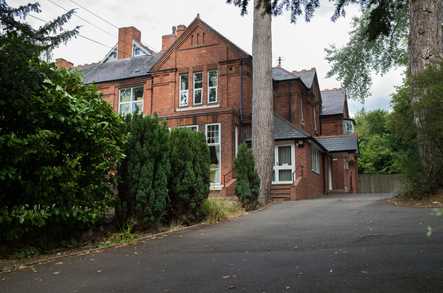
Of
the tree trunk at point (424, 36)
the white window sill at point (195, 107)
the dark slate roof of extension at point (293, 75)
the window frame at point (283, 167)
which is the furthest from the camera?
the dark slate roof of extension at point (293, 75)

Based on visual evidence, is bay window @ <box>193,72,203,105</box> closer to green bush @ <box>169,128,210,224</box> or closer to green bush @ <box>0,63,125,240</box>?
green bush @ <box>169,128,210,224</box>

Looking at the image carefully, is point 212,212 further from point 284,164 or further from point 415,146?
point 284,164

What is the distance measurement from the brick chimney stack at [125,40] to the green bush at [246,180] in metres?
19.1

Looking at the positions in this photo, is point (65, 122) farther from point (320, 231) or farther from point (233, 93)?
point (233, 93)

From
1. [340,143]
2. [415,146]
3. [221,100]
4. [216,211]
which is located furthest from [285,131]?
[216,211]

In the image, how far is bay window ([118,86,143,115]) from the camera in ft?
88.0

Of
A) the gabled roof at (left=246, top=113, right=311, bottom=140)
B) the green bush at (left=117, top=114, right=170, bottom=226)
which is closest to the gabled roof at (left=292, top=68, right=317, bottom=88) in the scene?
the gabled roof at (left=246, top=113, right=311, bottom=140)

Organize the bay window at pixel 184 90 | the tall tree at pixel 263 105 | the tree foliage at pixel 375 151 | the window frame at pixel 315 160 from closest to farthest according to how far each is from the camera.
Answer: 1. the tall tree at pixel 263 105
2. the window frame at pixel 315 160
3. the bay window at pixel 184 90
4. the tree foliage at pixel 375 151

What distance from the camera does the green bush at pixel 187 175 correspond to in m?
10.6

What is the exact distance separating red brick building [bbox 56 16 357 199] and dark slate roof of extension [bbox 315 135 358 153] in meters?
0.06

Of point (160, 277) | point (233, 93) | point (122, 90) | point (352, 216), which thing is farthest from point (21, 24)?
point (122, 90)

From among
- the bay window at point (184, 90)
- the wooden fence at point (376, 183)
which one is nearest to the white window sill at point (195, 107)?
the bay window at point (184, 90)

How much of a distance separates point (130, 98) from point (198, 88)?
481 cm

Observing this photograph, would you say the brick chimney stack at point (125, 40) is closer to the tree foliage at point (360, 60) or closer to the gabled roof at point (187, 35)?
the gabled roof at point (187, 35)
